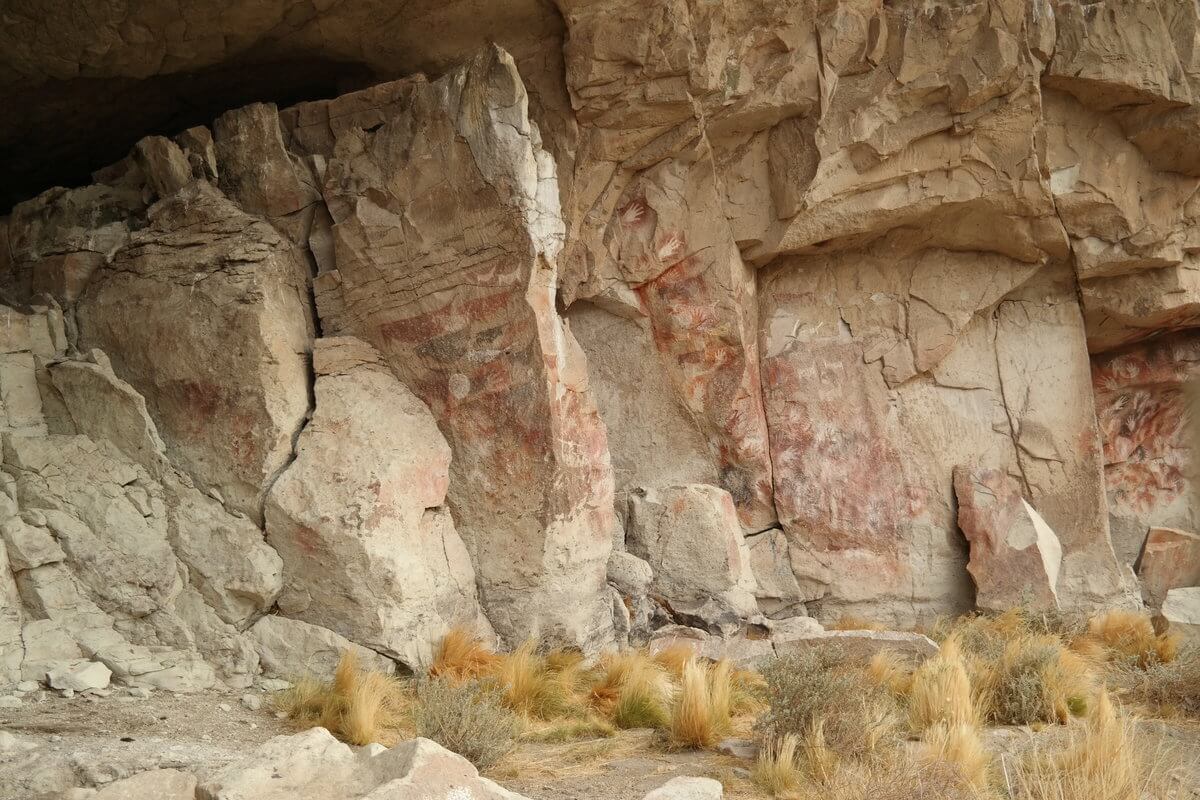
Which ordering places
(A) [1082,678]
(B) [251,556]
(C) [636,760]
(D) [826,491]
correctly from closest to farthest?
(C) [636,760]
(B) [251,556]
(A) [1082,678]
(D) [826,491]

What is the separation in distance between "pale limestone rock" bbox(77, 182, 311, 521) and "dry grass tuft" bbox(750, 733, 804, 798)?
12.2 ft

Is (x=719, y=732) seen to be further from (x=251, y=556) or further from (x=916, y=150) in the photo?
(x=916, y=150)

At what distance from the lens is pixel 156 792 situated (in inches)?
137

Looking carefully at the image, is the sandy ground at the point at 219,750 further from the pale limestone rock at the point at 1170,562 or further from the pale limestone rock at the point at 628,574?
the pale limestone rock at the point at 1170,562

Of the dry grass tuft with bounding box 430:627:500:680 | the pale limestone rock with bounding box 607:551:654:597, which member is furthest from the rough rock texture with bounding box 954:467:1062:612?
the dry grass tuft with bounding box 430:627:500:680

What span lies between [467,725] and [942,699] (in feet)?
9.30

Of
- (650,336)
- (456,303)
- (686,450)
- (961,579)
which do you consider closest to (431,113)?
(456,303)

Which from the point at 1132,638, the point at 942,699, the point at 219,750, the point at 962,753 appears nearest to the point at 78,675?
the point at 219,750

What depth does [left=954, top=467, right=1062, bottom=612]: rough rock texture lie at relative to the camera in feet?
31.2

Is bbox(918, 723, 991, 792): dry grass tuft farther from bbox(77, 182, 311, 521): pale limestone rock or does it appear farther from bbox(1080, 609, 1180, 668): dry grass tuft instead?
bbox(77, 182, 311, 521): pale limestone rock

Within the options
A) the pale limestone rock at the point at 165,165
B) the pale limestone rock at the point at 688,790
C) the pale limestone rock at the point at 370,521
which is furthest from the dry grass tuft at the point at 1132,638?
the pale limestone rock at the point at 165,165

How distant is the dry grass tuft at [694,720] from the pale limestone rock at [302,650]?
6.54ft

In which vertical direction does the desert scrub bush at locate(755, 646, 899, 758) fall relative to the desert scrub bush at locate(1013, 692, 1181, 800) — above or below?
above

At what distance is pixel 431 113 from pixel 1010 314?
6.44 m
